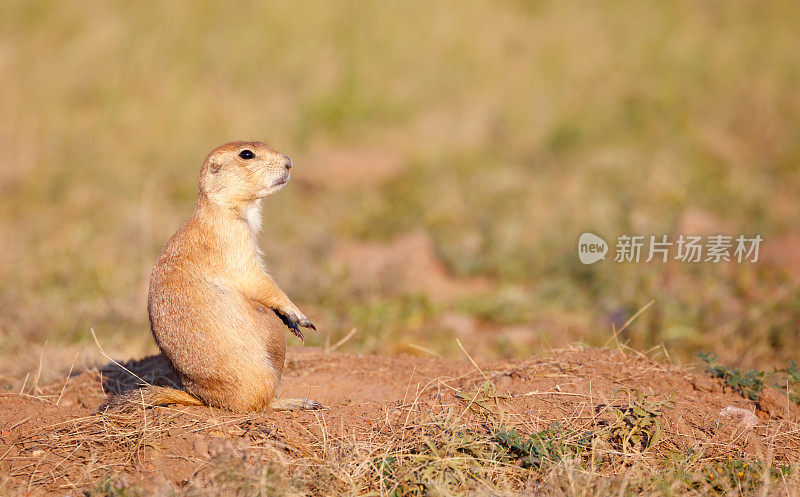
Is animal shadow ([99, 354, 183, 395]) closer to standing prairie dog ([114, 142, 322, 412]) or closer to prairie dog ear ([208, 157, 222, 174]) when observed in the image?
standing prairie dog ([114, 142, 322, 412])

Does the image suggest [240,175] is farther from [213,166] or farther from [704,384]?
[704,384]

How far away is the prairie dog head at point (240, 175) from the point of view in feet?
11.2

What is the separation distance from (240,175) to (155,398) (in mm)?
1004

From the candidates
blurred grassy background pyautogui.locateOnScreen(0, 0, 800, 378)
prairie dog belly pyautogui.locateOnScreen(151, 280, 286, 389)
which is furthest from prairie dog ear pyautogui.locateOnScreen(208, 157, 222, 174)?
blurred grassy background pyautogui.locateOnScreen(0, 0, 800, 378)

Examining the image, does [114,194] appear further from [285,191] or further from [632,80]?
[632,80]

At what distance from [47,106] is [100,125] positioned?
1.94 ft

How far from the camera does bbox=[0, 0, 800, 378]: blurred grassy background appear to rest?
233 inches

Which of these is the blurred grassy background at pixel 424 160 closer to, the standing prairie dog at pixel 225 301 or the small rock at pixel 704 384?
the small rock at pixel 704 384

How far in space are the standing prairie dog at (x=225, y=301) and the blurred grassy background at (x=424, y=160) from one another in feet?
5.05

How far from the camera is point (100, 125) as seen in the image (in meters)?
8.98

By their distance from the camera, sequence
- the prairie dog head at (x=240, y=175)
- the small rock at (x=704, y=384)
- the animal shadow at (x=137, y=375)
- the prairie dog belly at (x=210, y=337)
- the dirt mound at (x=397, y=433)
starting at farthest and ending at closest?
the animal shadow at (x=137, y=375), the small rock at (x=704, y=384), the prairie dog head at (x=240, y=175), the prairie dog belly at (x=210, y=337), the dirt mound at (x=397, y=433)
